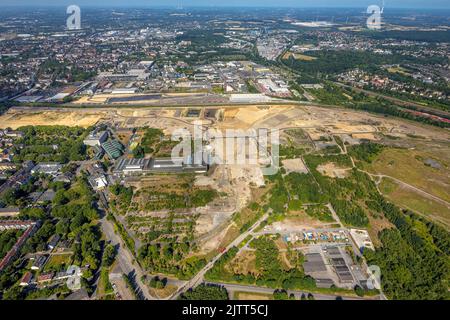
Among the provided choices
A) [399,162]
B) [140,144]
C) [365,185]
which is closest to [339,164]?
[365,185]

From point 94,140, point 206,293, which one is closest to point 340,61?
point 94,140

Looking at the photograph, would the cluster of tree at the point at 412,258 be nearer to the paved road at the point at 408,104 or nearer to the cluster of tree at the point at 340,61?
the paved road at the point at 408,104

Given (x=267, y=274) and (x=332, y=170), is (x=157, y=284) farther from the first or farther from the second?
(x=332, y=170)

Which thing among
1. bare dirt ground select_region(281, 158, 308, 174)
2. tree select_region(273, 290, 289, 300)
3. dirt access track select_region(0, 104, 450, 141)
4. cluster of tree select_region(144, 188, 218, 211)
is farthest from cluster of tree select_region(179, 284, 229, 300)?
dirt access track select_region(0, 104, 450, 141)

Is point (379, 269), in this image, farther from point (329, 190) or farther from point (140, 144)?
point (140, 144)

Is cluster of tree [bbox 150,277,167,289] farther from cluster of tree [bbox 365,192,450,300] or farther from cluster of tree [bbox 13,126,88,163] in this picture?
cluster of tree [bbox 13,126,88,163]
